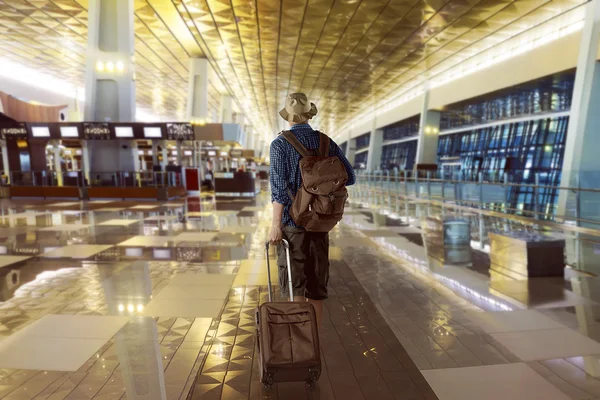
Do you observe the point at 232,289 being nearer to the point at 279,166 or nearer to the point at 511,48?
the point at 279,166

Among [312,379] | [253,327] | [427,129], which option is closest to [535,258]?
[253,327]

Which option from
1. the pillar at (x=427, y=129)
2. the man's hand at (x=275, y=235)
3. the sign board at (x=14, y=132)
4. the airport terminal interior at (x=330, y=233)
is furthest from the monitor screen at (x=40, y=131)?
the pillar at (x=427, y=129)

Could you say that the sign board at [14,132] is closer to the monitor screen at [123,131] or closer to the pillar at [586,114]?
the monitor screen at [123,131]

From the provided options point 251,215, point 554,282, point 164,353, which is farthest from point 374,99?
point 164,353

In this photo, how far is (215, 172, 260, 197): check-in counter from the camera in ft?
74.2

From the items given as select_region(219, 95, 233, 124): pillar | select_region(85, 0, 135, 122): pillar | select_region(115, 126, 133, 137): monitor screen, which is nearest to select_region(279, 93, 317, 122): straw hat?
select_region(85, 0, 135, 122): pillar

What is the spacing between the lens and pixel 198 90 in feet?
91.9

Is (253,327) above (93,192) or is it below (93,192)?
above

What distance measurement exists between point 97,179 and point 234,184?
20.9 feet

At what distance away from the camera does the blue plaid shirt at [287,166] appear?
113 inches

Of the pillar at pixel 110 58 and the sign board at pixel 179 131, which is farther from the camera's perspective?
the sign board at pixel 179 131

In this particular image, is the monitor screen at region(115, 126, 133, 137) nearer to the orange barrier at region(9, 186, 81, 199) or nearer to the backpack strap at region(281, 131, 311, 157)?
the orange barrier at region(9, 186, 81, 199)

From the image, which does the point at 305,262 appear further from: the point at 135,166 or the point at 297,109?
the point at 135,166

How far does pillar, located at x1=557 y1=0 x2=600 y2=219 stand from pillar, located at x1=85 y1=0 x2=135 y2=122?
16.0m
